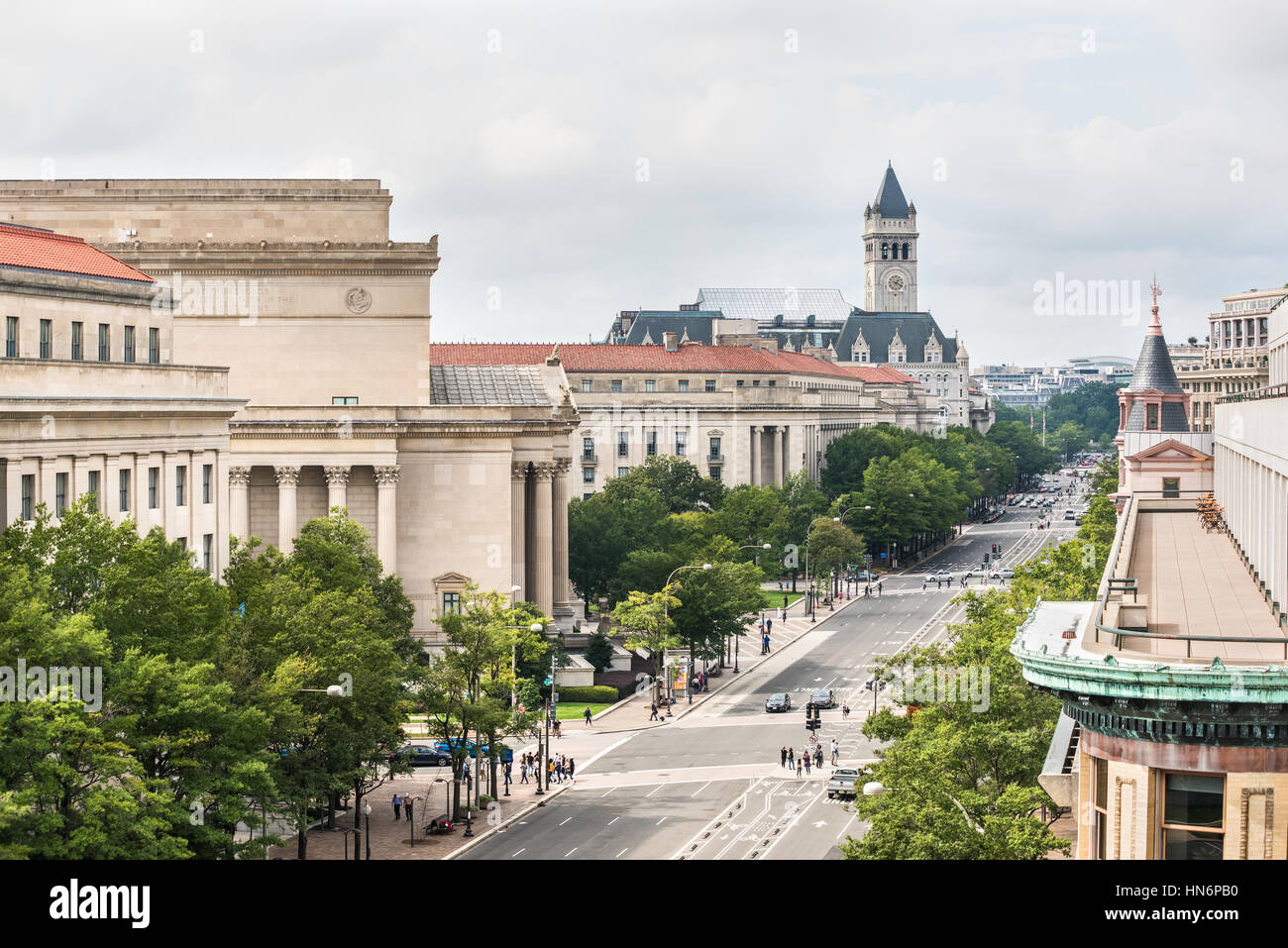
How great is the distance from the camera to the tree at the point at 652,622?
322ft

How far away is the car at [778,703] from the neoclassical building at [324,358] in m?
16.0

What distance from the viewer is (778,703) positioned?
3893 inches

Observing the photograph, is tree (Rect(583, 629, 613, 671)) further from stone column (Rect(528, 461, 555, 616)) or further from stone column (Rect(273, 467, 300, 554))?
stone column (Rect(273, 467, 300, 554))

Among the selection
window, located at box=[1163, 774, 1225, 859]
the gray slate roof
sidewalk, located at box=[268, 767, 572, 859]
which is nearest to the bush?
the gray slate roof

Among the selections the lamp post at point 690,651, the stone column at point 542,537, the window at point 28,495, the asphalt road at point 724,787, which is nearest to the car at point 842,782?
the asphalt road at point 724,787

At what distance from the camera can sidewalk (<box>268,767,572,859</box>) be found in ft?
204

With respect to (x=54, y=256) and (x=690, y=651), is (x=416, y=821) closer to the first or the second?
(x=54, y=256)

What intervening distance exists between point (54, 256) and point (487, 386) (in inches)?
1494

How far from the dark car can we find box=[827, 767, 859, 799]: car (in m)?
21.7

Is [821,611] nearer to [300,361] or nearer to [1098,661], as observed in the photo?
[300,361]

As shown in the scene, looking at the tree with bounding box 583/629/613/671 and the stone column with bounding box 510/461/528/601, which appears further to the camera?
the tree with bounding box 583/629/613/671

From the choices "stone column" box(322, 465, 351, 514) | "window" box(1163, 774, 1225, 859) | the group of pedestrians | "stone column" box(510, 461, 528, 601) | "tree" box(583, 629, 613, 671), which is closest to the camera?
"window" box(1163, 774, 1225, 859)

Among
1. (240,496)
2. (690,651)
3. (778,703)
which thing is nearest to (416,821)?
(240,496)
